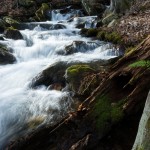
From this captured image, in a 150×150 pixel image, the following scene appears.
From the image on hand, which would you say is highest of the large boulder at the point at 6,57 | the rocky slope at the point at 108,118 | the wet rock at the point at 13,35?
the rocky slope at the point at 108,118

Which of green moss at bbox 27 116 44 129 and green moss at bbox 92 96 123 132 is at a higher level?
green moss at bbox 92 96 123 132

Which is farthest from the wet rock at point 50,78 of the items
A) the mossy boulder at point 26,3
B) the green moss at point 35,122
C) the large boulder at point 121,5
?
the mossy boulder at point 26,3

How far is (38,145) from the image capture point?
256 inches

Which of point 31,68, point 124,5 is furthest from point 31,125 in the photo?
point 124,5

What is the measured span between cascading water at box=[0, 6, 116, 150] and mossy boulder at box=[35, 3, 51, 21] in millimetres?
5277

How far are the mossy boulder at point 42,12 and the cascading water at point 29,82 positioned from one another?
5.28 meters

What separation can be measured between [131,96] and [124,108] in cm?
28

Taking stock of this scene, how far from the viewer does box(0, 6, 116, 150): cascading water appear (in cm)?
800

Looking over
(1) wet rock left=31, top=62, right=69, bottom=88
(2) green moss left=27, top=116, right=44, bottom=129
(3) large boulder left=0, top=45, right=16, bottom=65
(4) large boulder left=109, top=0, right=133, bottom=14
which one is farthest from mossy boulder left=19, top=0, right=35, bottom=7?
(2) green moss left=27, top=116, right=44, bottom=129

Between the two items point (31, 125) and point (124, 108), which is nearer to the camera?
point (124, 108)

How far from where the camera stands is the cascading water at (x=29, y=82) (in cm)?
800

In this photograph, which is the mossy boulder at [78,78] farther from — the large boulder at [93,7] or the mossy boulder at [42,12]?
the mossy boulder at [42,12]

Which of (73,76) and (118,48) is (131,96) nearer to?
(73,76)

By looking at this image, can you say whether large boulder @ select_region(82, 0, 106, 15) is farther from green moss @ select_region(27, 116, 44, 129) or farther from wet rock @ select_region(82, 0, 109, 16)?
green moss @ select_region(27, 116, 44, 129)
